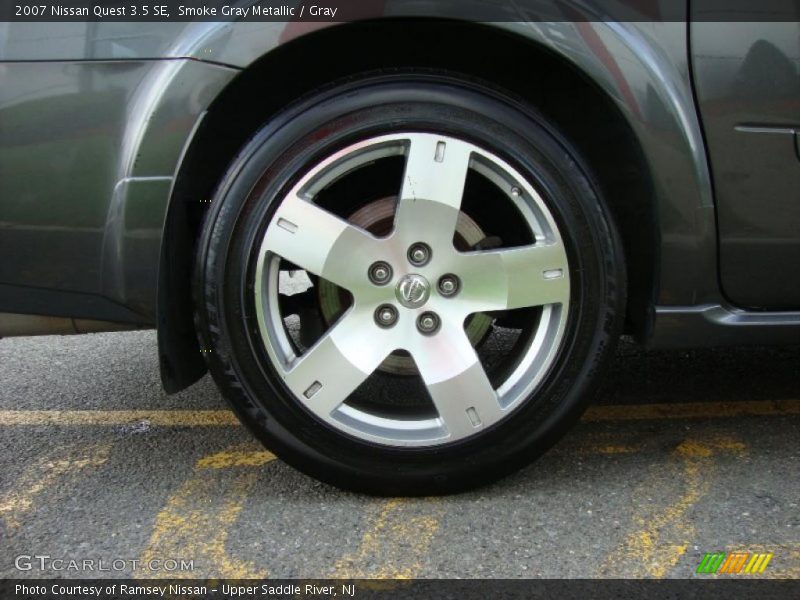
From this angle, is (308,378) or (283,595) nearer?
(283,595)

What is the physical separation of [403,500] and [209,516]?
0.45 metres

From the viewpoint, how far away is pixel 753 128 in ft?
6.10

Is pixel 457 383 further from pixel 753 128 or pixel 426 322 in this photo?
pixel 753 128

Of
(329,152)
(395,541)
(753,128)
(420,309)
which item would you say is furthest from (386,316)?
(753,128)

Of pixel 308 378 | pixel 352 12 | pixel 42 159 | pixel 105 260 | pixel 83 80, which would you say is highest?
pixel 352 12

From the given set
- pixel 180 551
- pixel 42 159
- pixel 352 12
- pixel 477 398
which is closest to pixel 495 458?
pixel 477 398

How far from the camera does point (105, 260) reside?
192 centimetres

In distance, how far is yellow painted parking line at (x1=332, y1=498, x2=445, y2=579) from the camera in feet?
5.80

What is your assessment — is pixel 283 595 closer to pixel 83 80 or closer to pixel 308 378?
pixel 308 378

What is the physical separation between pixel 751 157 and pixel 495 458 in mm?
869

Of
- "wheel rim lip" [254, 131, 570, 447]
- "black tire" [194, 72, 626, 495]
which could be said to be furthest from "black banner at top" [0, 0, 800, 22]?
"wheel rim lip" [254, 131, 570, 447]

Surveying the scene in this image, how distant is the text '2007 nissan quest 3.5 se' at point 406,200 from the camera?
1.83m

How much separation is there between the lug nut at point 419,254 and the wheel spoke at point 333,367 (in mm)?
170

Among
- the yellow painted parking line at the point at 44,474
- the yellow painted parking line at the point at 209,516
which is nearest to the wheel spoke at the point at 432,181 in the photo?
the yellow painted parking line at the point at 209,516
